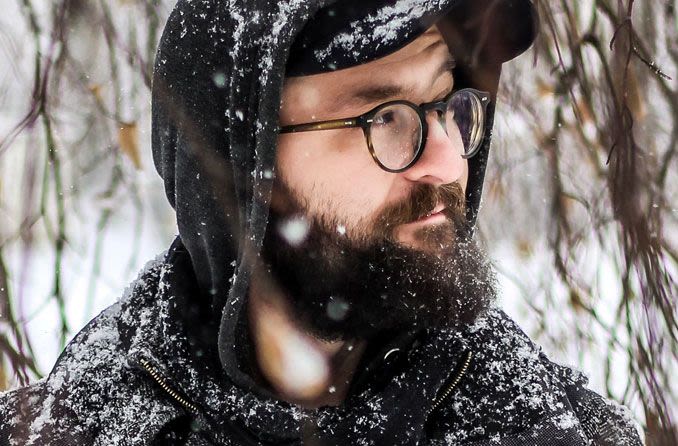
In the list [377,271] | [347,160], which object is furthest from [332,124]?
[377,271]

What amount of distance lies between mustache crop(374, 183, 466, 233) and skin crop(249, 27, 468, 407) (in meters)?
0.01

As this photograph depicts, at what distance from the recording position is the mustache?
5.28 feet

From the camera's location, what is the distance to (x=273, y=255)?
1.71 meters

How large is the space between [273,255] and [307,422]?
42 centimetres

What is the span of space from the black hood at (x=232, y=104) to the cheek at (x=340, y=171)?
0.15 metres

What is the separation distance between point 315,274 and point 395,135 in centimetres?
37

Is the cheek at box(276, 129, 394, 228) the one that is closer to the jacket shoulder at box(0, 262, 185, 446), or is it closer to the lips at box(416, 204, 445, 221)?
the lips at box(416, 204, 445, 221)

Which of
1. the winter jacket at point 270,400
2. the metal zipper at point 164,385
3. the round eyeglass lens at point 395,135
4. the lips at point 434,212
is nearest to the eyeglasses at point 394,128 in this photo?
the round eyeglass lens at point 395,135

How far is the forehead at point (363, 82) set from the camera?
158cm

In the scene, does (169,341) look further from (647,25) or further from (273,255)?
(647,25)

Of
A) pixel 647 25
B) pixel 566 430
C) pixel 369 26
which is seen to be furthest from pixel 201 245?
pixel 647 25

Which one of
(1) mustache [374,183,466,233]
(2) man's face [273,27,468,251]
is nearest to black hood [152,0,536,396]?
(2) man's face [273,27,468,251]

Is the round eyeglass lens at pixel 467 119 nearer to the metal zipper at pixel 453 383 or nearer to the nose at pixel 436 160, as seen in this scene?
the nose at pixel 436 160

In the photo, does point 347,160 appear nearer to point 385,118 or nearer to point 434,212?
point 385,118
